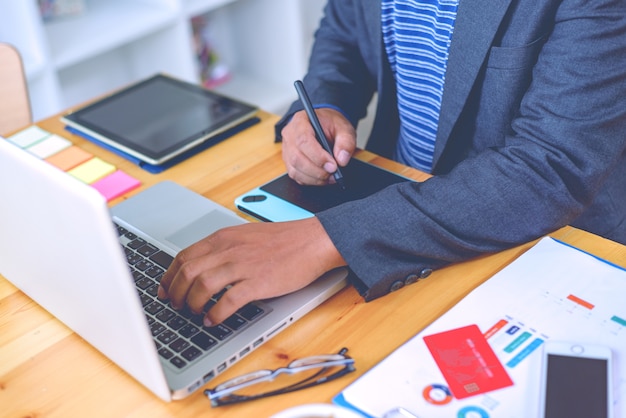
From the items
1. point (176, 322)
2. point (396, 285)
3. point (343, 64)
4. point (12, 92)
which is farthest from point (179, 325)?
point (12, 92)

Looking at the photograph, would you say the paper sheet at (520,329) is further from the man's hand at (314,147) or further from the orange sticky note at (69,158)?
the orange sticky note at (69,158)

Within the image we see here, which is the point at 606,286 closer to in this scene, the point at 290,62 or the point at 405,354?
the point at 405,354

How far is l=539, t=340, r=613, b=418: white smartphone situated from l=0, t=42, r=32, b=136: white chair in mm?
1185

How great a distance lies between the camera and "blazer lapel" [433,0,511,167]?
986 mm

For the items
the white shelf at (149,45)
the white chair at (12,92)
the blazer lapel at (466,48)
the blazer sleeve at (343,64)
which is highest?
the blazer lapel at (466,48)

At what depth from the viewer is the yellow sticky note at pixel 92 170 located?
3.76 ft

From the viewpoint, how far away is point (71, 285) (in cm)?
73

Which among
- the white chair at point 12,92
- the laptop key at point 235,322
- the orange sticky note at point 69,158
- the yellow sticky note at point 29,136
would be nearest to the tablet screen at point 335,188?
the laptop key at point 235,322

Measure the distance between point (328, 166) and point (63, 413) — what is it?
1.63ft

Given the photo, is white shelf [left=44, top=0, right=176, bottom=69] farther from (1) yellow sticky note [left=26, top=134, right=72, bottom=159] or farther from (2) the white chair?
(1) yellow sticky note [left=26, top=134, right=72, bottom=159]

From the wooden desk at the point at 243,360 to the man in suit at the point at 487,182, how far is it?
0.09 ft

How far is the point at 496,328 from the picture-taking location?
77 cm

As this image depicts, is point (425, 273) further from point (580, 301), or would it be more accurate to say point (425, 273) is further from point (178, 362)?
point (178, 362)

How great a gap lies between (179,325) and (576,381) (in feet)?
1.37
